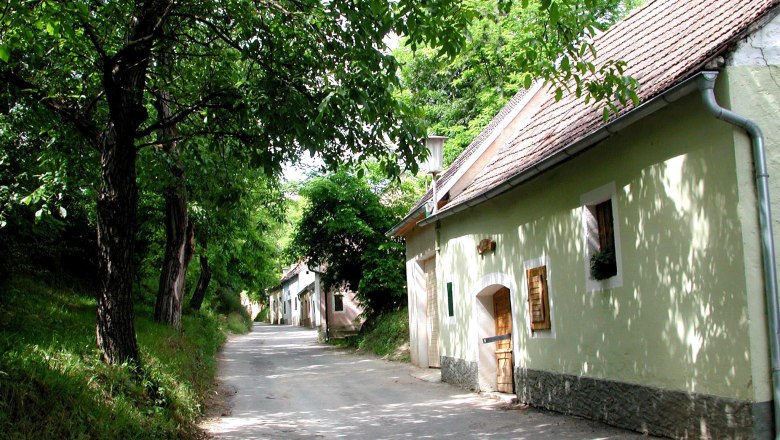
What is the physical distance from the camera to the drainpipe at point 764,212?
20.4ft

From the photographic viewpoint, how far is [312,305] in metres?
51.5

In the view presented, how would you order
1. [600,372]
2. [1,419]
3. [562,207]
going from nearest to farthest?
[1,419] → [600,372] → [562,207]

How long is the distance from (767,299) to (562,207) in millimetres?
3801

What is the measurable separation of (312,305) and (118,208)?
44224 mm

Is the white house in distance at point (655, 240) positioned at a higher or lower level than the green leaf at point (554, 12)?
lower

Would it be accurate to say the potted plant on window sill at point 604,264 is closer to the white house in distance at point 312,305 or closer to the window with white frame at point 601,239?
the window with white frame at point 601,239

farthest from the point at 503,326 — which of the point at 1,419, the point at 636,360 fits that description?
the point at 1,419

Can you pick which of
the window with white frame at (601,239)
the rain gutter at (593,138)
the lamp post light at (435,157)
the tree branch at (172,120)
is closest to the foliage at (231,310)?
the lamp post light at (435,157)

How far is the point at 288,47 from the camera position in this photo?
8445mm

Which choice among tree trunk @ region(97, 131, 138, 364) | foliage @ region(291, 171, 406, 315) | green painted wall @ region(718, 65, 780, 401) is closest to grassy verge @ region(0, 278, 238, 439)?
tree trunk @ region(97, 131, 138, 364)

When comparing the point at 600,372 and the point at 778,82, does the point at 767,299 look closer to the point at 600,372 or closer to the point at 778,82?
the point at 778,82

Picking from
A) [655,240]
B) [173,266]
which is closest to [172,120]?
[655,240]

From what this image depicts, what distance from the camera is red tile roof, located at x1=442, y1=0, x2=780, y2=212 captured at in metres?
7.29

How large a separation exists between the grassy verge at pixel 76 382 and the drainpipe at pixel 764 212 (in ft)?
19.5
